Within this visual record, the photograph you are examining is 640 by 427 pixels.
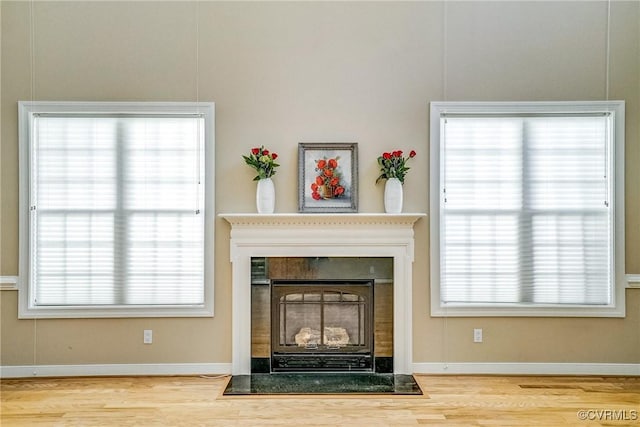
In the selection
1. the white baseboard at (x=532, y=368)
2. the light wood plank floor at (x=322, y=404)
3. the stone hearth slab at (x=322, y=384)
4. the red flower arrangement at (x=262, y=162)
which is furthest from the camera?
the white baseboard at (x=532, y=368)

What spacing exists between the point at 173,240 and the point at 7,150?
1504 millimetres

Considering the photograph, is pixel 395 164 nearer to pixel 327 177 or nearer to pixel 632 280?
pixel 327 177

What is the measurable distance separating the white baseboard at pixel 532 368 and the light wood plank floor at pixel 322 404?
2.5 inches

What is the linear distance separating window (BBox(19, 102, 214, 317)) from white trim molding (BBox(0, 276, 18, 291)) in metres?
0.07

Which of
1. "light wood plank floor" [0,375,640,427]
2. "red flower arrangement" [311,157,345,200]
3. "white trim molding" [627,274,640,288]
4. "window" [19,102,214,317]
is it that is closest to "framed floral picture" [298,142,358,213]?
"red flower arrangement" [311,157,345,200]

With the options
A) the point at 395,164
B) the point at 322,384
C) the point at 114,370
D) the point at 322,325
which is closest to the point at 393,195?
the point at 395,164

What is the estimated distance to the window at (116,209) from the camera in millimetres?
3285

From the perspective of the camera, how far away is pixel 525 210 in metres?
3.34

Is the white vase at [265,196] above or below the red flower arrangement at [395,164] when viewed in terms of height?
below

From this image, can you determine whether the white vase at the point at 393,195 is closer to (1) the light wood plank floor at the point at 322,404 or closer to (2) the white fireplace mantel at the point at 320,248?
(2) the white fireplace mantel at the point at 320,248

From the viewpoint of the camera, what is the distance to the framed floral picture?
3.32m

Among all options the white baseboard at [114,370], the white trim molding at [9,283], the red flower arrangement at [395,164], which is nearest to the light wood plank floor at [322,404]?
the white baseboard at [114,370]

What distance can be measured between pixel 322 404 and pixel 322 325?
2.18 feet

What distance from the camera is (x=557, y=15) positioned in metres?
A: 3.35
